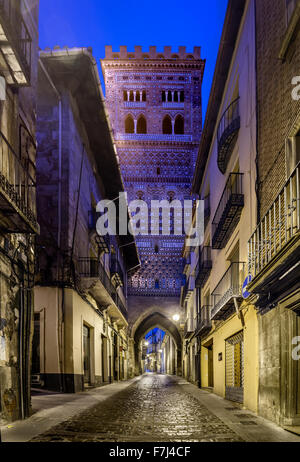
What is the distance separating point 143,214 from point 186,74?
14.5m

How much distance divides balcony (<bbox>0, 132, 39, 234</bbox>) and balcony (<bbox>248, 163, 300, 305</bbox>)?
3619mm

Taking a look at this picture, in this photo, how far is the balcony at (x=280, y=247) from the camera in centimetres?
584

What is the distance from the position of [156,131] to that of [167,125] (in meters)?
2.48

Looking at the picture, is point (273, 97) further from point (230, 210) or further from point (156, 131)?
point (156, 131)

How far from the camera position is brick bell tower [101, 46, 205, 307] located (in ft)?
126

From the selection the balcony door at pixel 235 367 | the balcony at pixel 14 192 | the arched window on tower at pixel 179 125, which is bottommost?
the balcony door at pixel 235 367

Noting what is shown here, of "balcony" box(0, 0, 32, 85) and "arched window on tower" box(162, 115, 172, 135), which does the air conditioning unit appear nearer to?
"balcony" box(0, 0, 32, 85)

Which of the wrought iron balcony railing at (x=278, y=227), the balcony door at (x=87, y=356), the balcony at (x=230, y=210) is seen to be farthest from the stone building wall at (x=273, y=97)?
the balcony door at (x=87, y=356)

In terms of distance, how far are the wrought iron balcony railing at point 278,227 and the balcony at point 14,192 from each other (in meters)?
3.62

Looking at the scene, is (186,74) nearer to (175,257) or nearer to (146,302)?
(175,257)

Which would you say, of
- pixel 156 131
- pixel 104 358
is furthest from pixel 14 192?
pixel 156 131

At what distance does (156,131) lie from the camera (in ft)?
138

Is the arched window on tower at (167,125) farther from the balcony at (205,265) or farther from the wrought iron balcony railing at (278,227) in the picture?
the wrought iron balcony railing at (278,227)

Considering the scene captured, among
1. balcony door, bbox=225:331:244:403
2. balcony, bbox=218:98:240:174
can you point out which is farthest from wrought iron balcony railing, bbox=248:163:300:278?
balcony, bbox=218:98:240:174
